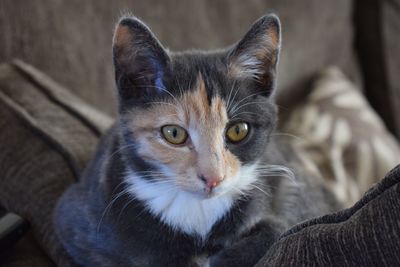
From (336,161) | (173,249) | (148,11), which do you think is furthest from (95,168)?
(336,161)

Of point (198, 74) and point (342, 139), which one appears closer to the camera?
point (198, 74)

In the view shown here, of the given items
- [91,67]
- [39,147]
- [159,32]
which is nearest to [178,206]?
[39,147]

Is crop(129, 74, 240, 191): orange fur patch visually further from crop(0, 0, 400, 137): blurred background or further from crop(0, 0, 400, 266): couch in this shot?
crop(0, 0, 400, 137): blurred background

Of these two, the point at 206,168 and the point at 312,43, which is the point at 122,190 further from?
the point at 312,43

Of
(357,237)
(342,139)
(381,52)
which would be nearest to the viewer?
(357,237)

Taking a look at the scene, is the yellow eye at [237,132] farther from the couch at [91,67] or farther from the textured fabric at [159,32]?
the textured fabric at [159,32]

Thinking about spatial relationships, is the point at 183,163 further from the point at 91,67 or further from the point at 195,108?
the point at 91,67

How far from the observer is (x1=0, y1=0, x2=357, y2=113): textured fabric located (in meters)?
1.29

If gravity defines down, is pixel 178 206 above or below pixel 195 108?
below

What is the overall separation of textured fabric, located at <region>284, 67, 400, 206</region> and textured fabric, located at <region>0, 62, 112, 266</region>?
0.69m

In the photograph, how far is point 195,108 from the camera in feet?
2.65

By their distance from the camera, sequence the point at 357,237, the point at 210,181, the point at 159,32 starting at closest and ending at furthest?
the point at 357,237, the point at 210,181, the point at 159,32

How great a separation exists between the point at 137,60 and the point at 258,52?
0.18 meters

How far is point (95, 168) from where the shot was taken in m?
0.94
